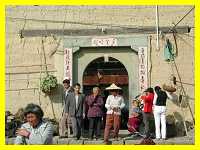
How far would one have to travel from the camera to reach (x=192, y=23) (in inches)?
612

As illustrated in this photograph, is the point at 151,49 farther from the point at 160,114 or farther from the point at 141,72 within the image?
the point at 160,114

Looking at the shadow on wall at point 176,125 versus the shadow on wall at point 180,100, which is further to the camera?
the shadow on wall at point 180,100

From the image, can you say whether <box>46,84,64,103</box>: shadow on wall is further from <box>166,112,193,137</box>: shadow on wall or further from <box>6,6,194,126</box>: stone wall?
<box>166,112,193,137</box>: shadow on wall

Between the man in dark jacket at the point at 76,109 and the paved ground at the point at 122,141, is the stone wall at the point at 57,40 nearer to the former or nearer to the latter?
the man in dark jacket at the point at 76,109

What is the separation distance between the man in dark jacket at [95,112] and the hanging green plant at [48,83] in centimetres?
201

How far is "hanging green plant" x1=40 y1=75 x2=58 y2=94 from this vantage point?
601 inches

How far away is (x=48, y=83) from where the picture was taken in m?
15.3

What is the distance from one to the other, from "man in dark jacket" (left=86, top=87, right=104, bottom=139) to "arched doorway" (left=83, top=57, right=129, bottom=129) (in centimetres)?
217

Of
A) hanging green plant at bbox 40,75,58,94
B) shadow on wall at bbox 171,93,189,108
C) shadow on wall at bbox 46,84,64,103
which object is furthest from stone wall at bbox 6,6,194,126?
hanging green plant at bbox 40,75,58,94

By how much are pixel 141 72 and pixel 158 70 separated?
1.75 ft

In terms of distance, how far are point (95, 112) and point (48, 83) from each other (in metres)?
2.52

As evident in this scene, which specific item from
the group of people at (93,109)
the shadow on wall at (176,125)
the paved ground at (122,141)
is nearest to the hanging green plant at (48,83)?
the group of people at (93,109)

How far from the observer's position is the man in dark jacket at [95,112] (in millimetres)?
13367

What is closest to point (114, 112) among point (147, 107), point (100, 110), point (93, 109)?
point (100, 110)
